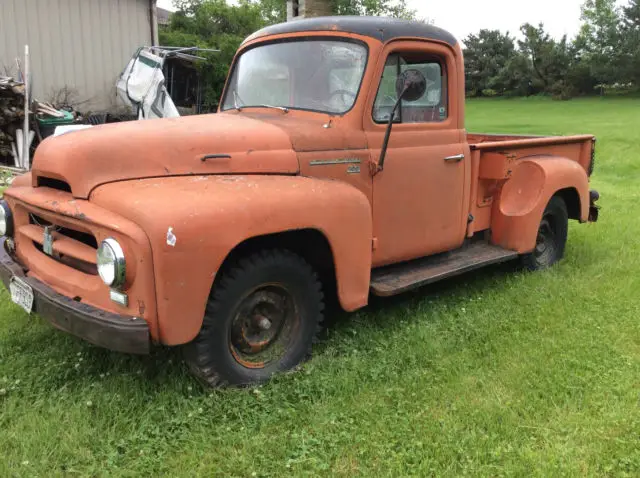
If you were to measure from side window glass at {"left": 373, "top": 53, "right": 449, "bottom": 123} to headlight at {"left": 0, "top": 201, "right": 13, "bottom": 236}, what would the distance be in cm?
237

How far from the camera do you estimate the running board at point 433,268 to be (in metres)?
3.92

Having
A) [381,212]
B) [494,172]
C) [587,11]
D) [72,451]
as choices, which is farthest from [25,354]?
[587,11]

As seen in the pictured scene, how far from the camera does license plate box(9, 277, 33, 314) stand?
10.4 feet

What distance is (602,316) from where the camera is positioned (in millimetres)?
4254

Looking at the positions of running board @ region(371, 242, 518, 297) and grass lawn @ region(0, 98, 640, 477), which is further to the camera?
running board @ region(371, 242, 518, 297)

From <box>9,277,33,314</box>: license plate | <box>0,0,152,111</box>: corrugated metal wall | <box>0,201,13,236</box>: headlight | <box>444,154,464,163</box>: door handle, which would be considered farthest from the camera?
<box>0,0,152,111</box>: corrugated metal wall

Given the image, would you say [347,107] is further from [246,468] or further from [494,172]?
[246,468]

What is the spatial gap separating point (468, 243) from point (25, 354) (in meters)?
3.47

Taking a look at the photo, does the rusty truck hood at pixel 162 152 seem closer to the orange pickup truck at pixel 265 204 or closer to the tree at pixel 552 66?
the orange pickup truck at pixel 265 204

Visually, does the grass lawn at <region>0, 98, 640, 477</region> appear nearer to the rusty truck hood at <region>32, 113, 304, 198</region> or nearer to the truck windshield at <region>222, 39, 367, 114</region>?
the rusty truck hood at <region>32, 113, 304, 198</region>

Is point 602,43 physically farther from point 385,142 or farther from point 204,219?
point 204,219

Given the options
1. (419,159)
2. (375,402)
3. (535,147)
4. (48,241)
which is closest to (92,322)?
(48,241)

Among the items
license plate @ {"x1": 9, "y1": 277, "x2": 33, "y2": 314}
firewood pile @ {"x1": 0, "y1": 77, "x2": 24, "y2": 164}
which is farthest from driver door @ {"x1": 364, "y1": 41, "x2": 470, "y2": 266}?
firewood pile @ {"x1": 0, "y1": 77, "x2": 24, "y2": 164}

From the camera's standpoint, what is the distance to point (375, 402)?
3.16 meters
